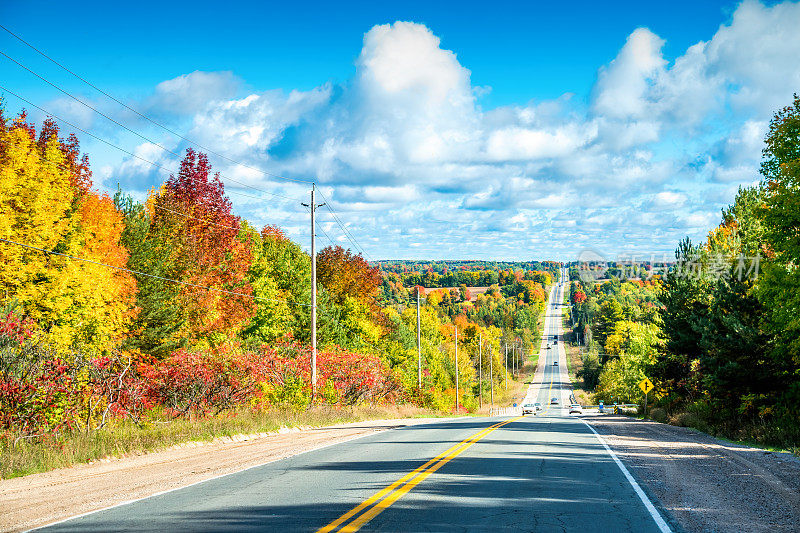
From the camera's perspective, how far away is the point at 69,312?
33.3m

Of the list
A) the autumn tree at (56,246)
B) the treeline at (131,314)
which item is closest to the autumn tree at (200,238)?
the treeline at (131,314)

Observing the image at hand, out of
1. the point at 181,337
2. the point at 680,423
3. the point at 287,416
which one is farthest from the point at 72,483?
the point at 181,337

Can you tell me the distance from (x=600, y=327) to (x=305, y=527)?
158 meters

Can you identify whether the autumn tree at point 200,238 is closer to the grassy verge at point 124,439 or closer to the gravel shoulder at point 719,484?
the grassy verge at point 124,439

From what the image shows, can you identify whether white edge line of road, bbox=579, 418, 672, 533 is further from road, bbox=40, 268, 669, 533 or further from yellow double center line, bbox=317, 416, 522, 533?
yellow double center line, bbox=317, 416, 522, 533

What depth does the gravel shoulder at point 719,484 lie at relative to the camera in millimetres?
8432

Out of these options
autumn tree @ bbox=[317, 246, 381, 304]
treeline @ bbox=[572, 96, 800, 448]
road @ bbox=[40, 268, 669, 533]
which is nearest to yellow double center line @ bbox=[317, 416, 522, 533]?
road @ bbox=[40, 268, 669, 533]

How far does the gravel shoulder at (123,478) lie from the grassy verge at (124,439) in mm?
299

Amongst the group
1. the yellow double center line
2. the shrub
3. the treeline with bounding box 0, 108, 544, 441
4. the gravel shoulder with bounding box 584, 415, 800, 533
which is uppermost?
the treeline with bounding box 0, 108, 544, 441

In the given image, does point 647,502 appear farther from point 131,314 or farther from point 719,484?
point 131,314

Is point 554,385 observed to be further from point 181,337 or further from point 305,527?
point 305,527

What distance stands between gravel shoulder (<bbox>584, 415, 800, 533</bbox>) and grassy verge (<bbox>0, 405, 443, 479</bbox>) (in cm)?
1171

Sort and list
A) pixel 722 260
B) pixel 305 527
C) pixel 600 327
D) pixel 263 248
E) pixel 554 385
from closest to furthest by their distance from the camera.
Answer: pixel 305 527, pixel 722 260, pixel 263 248, pixel 554 385, pixel 600 327

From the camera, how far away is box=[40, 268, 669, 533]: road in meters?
7.70
